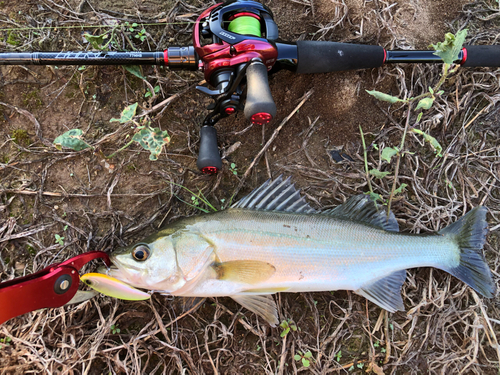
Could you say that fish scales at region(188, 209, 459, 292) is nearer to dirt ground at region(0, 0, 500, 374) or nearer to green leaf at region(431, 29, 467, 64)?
dirt ground at region(0, 0, 500, 374)

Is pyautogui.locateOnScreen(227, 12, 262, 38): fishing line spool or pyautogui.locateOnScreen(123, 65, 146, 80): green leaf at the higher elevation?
pyautogui.locateOnScreen(227, 12, 262, 38): fishing line spool

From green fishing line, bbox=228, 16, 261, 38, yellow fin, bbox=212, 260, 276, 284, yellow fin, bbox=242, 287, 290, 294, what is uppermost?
green fishing line, bbox=228, 16, 261, 38

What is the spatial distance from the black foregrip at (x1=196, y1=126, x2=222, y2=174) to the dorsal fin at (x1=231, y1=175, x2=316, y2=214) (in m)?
0.40

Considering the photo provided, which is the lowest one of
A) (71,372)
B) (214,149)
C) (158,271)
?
(71,372)

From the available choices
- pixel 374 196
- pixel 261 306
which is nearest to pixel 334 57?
pixel 374 196

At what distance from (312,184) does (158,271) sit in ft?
5.26

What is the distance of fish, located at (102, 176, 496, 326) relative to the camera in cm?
254

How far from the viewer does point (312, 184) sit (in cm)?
320

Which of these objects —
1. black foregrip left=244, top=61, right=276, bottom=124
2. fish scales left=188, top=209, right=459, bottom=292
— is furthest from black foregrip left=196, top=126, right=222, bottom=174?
black foregrip left=244, top=61, right=276, bottom=124

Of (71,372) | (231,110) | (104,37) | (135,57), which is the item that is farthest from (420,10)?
(71,372)

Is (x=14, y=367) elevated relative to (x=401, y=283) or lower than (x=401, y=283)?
lower

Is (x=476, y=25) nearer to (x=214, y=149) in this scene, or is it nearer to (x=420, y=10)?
(x=420, y=10)

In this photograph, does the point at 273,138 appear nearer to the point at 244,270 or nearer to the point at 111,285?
the point at 244,270

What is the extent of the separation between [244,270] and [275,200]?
0.63 m
